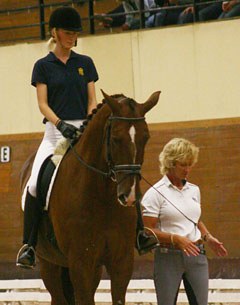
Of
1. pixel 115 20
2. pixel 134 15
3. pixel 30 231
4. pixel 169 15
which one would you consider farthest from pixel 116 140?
pixel 115 20

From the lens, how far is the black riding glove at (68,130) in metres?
9.22

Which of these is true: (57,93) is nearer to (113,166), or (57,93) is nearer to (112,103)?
(112,103)

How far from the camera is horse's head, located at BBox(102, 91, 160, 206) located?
8078 millimetres

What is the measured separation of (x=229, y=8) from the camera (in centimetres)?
1526

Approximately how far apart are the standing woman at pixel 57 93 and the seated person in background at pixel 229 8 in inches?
226

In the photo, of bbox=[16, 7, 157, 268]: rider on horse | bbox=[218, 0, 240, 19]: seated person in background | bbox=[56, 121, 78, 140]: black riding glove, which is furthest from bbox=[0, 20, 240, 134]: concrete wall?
bbox=[56, 121, 78, 140]: black riding glove

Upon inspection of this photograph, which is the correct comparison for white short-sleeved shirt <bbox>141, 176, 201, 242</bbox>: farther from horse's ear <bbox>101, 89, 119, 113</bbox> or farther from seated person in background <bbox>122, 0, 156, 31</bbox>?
seated person in background <bbox>122, 0, 156, 31</bbox>

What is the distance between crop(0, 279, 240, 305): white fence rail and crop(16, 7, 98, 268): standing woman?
153 inches

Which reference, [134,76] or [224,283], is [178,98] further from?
[224,283]

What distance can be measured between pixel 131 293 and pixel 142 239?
4713 millimetres

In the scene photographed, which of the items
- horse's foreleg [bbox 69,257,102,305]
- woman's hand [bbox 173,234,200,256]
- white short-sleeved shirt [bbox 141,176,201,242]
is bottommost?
horse's foreleg [bbox 69,257,102,305]

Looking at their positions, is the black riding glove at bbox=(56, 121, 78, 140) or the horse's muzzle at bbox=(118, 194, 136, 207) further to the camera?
the black riding glove at bbox=(56, 121, 78, 140)

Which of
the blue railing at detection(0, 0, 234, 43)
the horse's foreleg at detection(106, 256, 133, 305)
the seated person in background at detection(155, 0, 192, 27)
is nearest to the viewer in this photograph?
the horse's foreleg at detection(106, 256, 133, 305)

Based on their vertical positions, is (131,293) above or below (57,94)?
below
